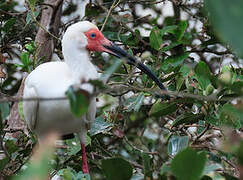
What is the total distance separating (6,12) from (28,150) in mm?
1159

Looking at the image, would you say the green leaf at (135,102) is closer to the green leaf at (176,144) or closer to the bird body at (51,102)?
the bird body at (51,102)

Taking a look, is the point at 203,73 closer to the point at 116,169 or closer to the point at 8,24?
the point at 116,169

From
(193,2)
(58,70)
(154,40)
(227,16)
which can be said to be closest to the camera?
(227,16)

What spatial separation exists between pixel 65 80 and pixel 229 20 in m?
1.71

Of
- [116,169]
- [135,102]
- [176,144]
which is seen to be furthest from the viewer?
[135,102]

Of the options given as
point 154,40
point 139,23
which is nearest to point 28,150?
point 154,40

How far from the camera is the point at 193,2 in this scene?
3.36 meters

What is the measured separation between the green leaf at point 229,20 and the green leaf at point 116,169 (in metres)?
0.60

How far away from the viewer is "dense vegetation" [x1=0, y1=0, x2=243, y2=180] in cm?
96

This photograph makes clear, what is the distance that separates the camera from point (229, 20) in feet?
1.86

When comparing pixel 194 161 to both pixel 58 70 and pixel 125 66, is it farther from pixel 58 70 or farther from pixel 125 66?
pixel 125 66

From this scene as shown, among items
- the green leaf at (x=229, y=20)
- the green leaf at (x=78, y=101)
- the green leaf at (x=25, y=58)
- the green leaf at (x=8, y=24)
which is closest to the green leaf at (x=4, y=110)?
the green leaf at (x=78, y=101)

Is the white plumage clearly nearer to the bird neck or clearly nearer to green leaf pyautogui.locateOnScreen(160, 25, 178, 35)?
the bird neck

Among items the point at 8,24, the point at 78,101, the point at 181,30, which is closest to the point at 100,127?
the point at 181,30
